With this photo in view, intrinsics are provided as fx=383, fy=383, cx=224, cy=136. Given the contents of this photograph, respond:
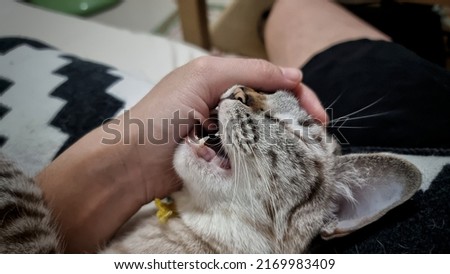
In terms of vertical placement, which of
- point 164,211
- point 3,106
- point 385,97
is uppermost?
point 3,106

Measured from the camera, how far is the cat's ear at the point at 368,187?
711 millimetres

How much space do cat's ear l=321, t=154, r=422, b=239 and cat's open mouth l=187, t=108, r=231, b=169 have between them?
25cm

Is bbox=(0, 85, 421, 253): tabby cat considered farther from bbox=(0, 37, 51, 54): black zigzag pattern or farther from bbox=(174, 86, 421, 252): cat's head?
bbox=(0, 37, 51, 54): black zigzag pattern

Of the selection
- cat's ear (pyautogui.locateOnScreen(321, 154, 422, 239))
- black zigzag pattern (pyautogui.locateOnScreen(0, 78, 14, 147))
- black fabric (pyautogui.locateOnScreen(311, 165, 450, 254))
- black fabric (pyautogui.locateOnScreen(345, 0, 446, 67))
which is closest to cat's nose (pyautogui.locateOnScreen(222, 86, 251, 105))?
cat's ear (pyautogui.locateOnScreen(321, 154, 422, 239))

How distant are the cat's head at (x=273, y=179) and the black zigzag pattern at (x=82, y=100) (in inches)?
13.9

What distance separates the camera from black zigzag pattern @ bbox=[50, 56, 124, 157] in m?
1.03

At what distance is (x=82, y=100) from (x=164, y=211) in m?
0.42

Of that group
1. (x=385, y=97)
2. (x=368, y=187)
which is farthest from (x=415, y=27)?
(x=368, y=187)

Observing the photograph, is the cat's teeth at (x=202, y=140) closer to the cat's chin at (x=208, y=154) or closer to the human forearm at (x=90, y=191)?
the cat's chin at (x=208, y=154)

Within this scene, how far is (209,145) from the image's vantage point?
83 cm

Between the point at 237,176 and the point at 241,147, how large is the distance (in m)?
0.06

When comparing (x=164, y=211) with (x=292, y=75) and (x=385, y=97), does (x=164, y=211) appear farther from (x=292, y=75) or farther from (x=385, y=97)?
(x=385, y=97)

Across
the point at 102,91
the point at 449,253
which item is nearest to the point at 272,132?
the point at 449,253
